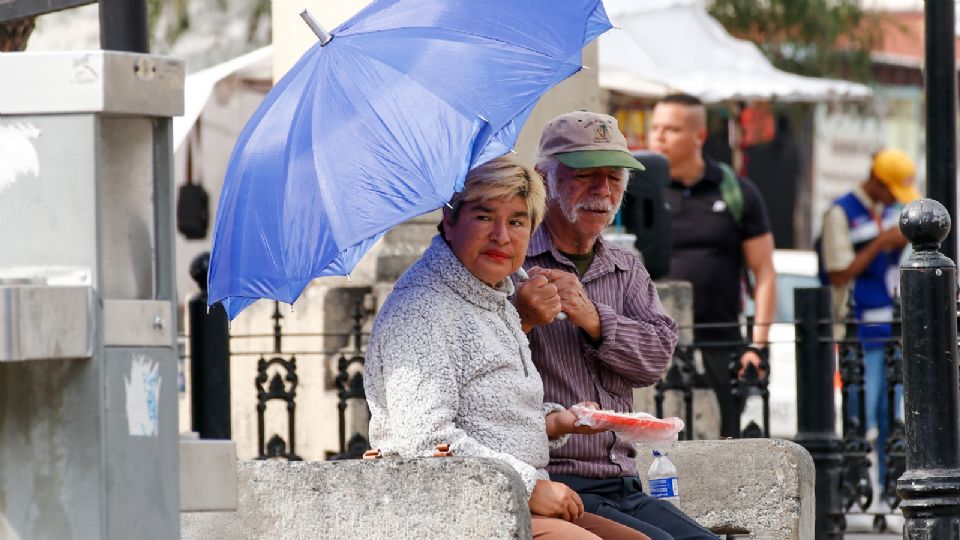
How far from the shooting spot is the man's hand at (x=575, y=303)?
5.08 m

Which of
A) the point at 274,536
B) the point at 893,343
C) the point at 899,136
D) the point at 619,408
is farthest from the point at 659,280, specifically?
the point at 899,136

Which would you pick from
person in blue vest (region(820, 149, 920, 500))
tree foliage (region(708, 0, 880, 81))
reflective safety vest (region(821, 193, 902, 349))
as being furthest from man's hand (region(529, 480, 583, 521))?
tree foliage (region(708, 0, 880, 81))

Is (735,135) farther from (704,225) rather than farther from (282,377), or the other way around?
(282,377)

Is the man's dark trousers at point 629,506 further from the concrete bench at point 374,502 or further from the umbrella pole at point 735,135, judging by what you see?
the umbrella pole at point 735,135

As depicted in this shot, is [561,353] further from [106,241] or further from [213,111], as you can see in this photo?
[213,111]

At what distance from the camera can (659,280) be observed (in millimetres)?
9984

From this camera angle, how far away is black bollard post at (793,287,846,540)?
8.91m

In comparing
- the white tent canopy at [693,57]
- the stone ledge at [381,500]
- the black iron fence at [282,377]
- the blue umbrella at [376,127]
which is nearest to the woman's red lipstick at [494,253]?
the blue umbrella at [376,127]

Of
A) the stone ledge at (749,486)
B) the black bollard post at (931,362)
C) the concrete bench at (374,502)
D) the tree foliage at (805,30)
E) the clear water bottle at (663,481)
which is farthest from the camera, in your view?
the tree foliage at (805,30)

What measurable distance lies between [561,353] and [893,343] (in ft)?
16.6

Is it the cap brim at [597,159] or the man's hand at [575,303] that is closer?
the man's hand at [575,303]

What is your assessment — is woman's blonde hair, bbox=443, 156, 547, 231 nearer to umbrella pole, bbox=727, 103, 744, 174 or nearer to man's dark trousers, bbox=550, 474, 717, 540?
man's dark trousers, bbox=550, 474, 717, 540

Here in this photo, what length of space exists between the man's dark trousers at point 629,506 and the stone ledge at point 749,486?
56 centimetres

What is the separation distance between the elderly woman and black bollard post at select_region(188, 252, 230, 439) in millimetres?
3972
